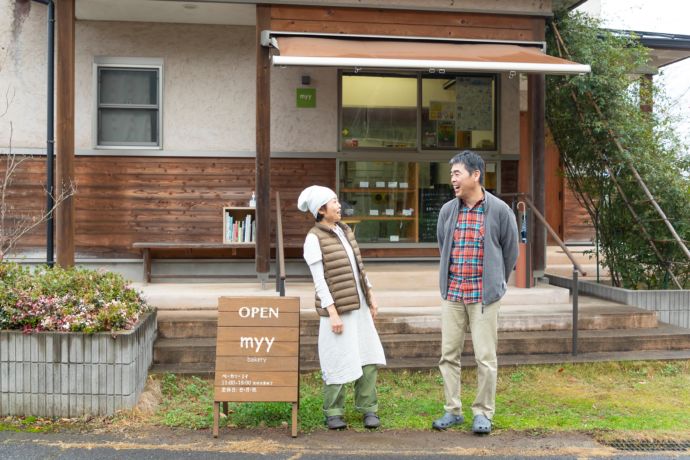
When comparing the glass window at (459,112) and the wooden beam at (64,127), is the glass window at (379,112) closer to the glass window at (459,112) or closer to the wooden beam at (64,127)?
the glass window at (459,112)

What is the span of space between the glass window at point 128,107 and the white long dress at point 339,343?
213 inches

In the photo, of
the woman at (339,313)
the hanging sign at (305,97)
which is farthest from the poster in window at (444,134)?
the woman at (339,313)

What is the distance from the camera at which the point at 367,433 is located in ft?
16.8

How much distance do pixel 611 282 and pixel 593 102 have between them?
7.98 feet

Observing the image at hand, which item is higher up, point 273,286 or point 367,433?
point 273,286

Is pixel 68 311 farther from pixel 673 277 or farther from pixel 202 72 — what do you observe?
pixel 673 277

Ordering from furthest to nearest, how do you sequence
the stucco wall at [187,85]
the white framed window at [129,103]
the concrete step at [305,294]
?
the white framed window at [129,103], the stucco wall at [187,85], the concrete step at [305,294]

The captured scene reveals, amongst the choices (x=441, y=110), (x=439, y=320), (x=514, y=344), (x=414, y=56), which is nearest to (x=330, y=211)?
(x=439, y=320)

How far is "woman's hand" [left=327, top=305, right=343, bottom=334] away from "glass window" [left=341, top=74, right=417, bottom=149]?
5.37 m

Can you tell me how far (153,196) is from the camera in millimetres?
9695

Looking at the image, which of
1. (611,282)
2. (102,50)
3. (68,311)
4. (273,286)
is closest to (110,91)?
(102,50)

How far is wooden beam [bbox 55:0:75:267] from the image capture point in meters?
8.05

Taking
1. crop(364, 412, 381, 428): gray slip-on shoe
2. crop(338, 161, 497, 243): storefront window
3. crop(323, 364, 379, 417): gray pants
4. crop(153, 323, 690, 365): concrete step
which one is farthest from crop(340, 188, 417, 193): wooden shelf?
crop(364, 412, 381, 428): gray slip-on shoe

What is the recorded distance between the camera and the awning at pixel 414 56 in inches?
293
